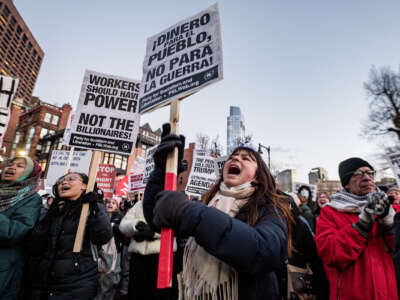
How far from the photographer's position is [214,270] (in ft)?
4.56

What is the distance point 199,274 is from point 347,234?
1.52 meters

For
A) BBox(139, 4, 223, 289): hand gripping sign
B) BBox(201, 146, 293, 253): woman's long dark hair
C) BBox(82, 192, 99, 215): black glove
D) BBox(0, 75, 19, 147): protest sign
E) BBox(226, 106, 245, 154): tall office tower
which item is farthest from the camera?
BBox(226, 106, 245, 154): tall office tower

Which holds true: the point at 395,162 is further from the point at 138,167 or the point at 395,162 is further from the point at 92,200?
the point at 138,167

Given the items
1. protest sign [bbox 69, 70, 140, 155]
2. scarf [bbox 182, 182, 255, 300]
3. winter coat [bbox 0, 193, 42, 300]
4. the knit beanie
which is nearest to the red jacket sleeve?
scarf [bbox 182, 182, 255, 300]

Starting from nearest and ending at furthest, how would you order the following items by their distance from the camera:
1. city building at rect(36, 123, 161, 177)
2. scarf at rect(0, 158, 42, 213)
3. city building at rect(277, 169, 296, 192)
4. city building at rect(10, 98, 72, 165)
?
scarf at rect(0, 158, 42, 213) → city building at rect(277, 169, 296, 192) → city building at rect(36, 123, 161, 177) → city building at rect(10, 98, 72, 165)

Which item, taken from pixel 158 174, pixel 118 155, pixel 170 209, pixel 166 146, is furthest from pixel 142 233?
pixel 118 155

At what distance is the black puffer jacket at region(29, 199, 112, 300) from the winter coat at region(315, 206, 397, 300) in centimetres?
260

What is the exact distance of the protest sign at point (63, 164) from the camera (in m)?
7.69

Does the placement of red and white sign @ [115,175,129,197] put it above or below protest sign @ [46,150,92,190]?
below

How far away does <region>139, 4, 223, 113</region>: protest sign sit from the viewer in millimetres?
1888

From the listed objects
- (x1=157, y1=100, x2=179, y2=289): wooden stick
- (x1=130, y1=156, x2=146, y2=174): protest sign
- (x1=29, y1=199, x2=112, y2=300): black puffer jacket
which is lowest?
(x1=29, y1=199, x2=112, y2=300): black puffer jacket

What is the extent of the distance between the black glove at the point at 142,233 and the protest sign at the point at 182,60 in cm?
233

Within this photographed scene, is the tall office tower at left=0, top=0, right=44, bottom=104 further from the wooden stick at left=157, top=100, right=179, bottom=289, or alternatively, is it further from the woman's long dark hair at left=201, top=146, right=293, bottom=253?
the woman's long dark hair at left=201, top=146, right=293, bottom=253

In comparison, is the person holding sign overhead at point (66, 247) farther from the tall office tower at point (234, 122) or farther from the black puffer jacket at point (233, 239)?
the tall office tower at point (234, 122)
